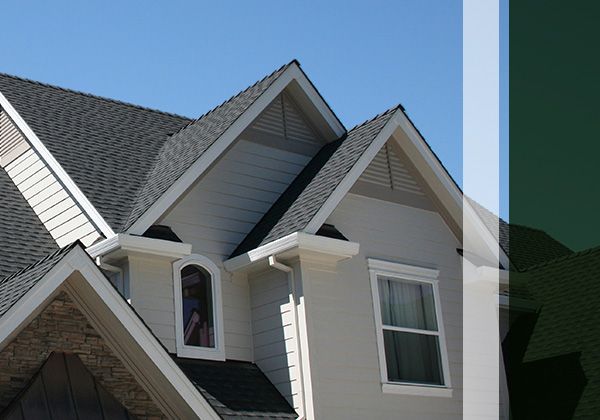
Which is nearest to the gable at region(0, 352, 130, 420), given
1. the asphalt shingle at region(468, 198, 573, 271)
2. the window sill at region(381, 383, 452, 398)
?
the window sill at region(381, 383, 452, 398)

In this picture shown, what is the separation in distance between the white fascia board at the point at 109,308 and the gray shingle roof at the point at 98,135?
3.26 meters

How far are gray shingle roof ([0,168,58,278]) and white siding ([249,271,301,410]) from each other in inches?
125

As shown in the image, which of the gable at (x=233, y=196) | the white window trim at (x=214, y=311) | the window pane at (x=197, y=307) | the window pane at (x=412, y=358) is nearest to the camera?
the white window trim at (x=214, y=311)

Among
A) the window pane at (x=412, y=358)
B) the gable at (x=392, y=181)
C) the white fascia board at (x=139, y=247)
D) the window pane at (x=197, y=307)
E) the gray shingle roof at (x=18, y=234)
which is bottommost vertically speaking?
the window pane at (x=412, y=358)

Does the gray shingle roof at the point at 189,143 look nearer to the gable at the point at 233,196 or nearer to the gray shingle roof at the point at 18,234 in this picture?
the gable at the point at 233,196

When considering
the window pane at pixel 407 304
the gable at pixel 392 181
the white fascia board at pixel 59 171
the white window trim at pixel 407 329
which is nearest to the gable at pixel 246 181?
the white fascia board at pixel 59 171

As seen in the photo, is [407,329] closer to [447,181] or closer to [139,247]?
[447,181]

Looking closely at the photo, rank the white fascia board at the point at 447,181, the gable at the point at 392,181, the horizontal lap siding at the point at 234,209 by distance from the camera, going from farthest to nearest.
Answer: the white fascia board at the point at 447,181 < the gable at the point at 392,181 < the horizontal lap siding at the point at 234,209

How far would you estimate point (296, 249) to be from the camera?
13.5 m

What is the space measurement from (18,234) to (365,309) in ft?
17.7

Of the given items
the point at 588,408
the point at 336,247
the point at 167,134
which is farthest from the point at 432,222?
the point at 167,134

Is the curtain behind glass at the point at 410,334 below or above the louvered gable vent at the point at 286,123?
below

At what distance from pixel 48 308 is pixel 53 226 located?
4577mm

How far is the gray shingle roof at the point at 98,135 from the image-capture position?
14188 mm
